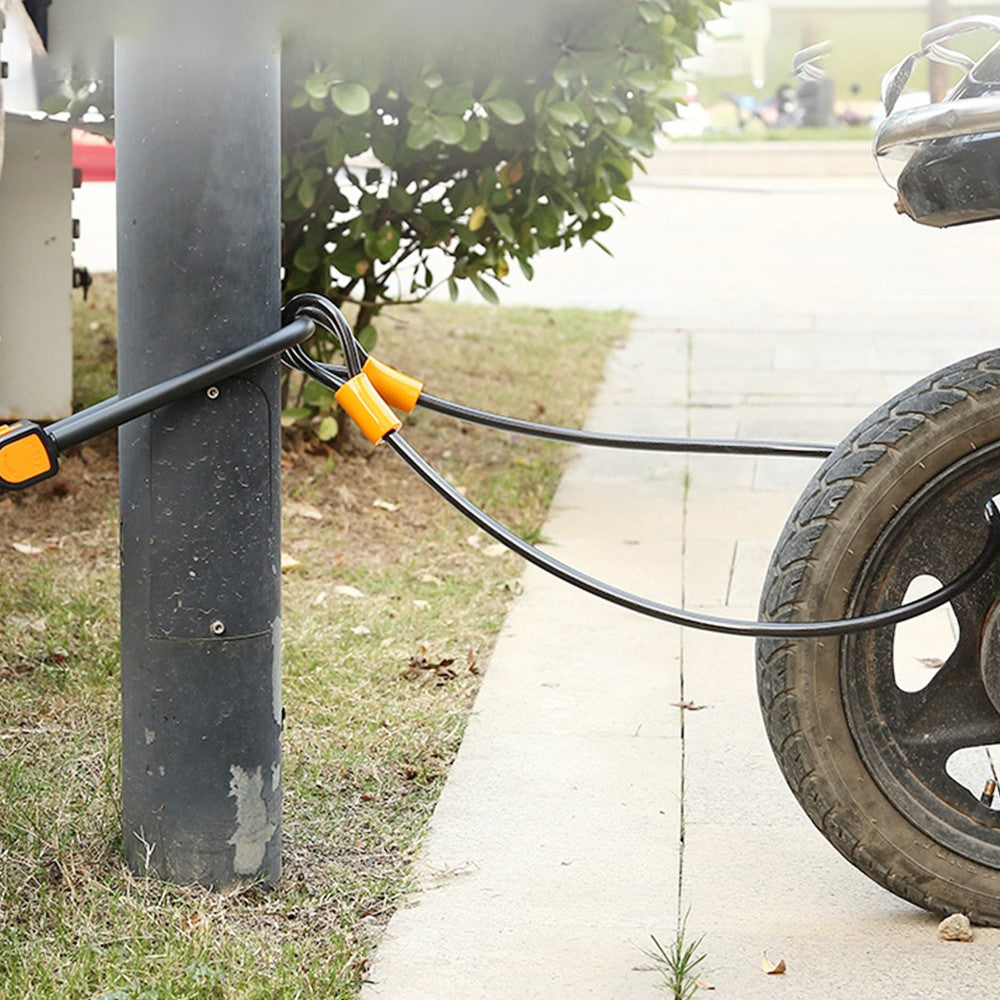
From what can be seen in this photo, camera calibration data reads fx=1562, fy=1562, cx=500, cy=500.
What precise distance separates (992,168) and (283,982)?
4.93 feet

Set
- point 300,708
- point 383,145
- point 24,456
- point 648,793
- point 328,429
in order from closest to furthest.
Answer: point 24,456 → point 648,793 → point 300,708 → point 383,145 → point 328,429

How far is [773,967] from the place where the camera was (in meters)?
2.28

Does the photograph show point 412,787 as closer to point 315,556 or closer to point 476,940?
point 476,940

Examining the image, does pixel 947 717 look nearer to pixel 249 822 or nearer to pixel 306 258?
pixel 249 822

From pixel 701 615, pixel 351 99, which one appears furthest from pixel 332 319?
pixel 351 99

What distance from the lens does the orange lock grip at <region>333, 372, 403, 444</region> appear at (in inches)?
88.2

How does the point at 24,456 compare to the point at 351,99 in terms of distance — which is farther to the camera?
the point at 351,99

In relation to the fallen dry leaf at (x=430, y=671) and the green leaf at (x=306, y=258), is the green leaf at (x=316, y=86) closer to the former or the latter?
the green leaf at (x=306, y=258)

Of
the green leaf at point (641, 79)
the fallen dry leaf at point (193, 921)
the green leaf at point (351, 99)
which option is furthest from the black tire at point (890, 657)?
the green leaf at point (641, 79)

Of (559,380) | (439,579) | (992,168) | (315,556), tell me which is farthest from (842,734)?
(559,380)

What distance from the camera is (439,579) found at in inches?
168

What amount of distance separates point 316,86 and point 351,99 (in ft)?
0.33

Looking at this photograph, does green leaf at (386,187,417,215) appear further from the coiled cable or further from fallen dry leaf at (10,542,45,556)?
the coiled cable

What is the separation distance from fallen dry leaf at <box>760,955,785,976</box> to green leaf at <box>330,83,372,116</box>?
2.66 metres
